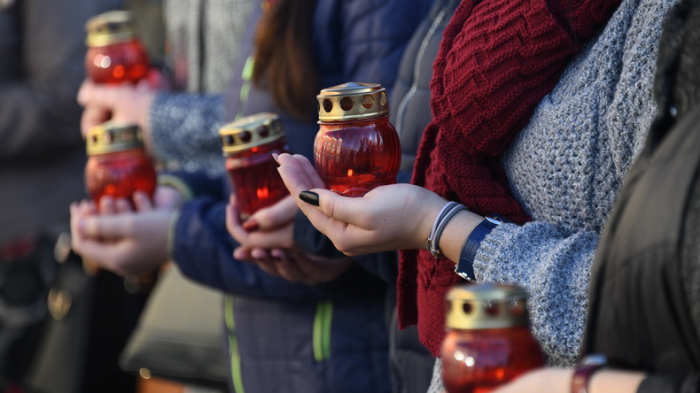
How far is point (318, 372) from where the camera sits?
1912mm

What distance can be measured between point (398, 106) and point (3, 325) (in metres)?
2.18

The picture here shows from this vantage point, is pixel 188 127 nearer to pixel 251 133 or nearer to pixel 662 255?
pixel 251 133

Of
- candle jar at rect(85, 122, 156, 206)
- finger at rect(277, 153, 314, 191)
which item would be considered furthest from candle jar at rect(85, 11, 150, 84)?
finger at rect(277, 153, 314, 191)

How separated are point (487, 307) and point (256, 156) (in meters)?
0.86

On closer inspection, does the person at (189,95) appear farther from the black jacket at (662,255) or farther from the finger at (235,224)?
the black jacket at (662,255)

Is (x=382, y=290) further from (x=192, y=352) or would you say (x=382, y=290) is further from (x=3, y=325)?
(x=3, y=325)

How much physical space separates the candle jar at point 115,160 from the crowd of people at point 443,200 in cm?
3

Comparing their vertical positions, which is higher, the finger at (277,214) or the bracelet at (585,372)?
the bracelet at (585,372)

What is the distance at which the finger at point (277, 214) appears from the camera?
5.47 feet

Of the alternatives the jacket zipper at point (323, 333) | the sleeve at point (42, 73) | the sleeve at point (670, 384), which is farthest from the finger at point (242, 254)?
the sleeve at point (42, 73)

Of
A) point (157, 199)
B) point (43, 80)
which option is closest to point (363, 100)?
point (157, 199)

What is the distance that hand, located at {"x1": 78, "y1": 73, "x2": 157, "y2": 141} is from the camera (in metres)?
2.46

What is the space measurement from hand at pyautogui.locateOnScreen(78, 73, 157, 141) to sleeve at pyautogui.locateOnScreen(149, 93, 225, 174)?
0.04 meters

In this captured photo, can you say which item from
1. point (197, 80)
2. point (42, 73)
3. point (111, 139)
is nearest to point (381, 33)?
point (111, 139)
